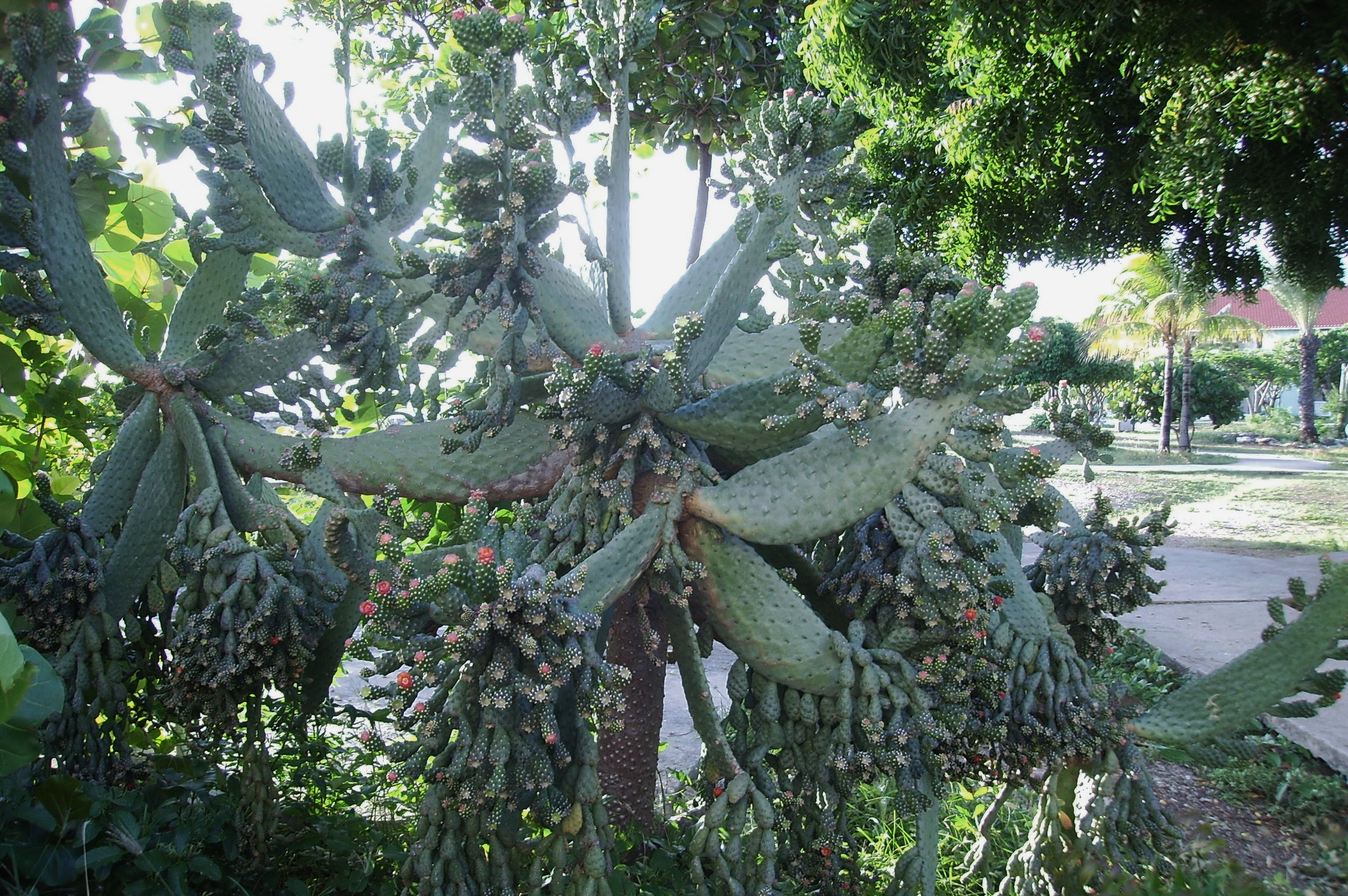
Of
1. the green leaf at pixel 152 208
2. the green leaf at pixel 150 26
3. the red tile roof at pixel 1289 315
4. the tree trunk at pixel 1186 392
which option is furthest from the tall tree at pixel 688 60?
the red tile roof at pixel 1289 315

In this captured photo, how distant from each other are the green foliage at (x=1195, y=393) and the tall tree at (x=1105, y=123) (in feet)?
85.0

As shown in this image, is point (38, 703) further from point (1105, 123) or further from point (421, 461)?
point (1105, 123)

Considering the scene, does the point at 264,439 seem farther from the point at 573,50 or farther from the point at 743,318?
the point at 573,50

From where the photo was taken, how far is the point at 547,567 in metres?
1.98

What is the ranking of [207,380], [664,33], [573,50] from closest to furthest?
[207,380] → [573,50] → [664,33]

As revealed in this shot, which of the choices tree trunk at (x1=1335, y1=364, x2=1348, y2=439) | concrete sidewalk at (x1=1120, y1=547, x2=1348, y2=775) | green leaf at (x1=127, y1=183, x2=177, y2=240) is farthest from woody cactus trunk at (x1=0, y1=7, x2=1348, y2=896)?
tree trunk at (x1=1335, y1=364, x2=1348, y2=439)

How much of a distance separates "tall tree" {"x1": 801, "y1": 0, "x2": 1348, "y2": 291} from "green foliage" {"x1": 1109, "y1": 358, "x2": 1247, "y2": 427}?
25.9 metres

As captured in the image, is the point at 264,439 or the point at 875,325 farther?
the point at 264,439

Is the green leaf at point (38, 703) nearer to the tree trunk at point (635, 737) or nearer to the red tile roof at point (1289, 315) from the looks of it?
the tree trunk at point (635, 737)

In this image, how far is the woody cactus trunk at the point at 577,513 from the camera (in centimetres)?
→ 183

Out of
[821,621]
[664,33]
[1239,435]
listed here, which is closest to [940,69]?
[664,33]

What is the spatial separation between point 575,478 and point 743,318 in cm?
70

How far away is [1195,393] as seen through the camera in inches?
1131

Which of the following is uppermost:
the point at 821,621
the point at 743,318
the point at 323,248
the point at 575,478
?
the point at 323,248
